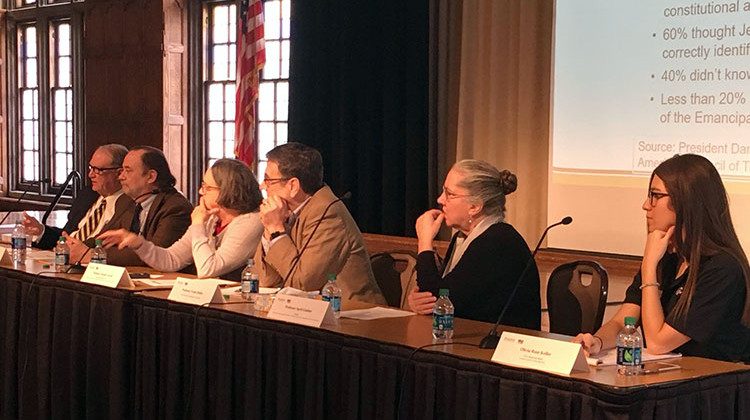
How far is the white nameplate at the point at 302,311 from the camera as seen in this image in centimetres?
296

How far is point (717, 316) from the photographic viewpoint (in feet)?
8.74

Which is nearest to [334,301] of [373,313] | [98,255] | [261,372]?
[373,313]

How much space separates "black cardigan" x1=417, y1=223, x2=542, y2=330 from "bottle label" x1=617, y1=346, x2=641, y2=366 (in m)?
0.88

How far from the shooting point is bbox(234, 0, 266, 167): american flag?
23.0 feet

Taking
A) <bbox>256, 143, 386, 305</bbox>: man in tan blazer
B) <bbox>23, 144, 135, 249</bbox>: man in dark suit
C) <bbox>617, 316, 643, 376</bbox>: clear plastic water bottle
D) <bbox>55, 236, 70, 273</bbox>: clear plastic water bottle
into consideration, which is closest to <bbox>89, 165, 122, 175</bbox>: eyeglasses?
<bbox>23, 144, 135, 249</bbox>: man in dark suit

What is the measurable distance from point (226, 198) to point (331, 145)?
2.23m

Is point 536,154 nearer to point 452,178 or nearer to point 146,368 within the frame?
point 452,178

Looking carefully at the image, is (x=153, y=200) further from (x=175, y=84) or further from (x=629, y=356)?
(x=175, y=84)

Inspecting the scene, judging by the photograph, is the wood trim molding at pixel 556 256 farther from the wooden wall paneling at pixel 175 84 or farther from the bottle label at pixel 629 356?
the bottle label at pixel 629 356

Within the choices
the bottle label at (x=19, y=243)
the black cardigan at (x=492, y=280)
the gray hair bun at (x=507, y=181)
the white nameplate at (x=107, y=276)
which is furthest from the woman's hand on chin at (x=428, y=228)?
the bottle label at (x=19, y=243)

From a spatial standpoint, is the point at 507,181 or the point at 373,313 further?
the point at 507,181

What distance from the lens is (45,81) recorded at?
9469 mm

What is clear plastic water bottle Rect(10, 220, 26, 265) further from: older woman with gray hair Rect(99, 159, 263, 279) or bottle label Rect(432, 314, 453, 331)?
bottle label Rect(432, 314, 453, 331)

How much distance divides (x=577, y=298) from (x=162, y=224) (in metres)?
1.94
